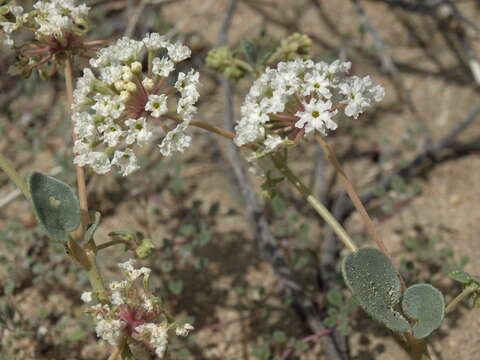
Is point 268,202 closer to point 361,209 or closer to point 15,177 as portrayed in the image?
point 361,209

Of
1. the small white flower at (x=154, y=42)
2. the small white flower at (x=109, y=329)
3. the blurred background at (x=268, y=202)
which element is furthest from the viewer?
the blurred background at (x=268, y=202)

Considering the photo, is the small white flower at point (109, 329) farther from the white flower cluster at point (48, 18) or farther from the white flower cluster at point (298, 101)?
the white flower cluster at point (48, 18)

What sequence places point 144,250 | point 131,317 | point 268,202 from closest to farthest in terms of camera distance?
point 131,317, point 144,250, point 268,202

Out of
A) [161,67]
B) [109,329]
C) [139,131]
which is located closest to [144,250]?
[109,329]

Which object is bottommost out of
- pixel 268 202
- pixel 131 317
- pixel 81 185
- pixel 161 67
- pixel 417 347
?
pixel 268 202

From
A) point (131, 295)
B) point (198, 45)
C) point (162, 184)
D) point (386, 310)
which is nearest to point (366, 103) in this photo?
point (386, 310)

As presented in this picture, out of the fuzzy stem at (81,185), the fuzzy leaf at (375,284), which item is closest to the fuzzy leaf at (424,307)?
the fuzzy leaf at (375,284)
